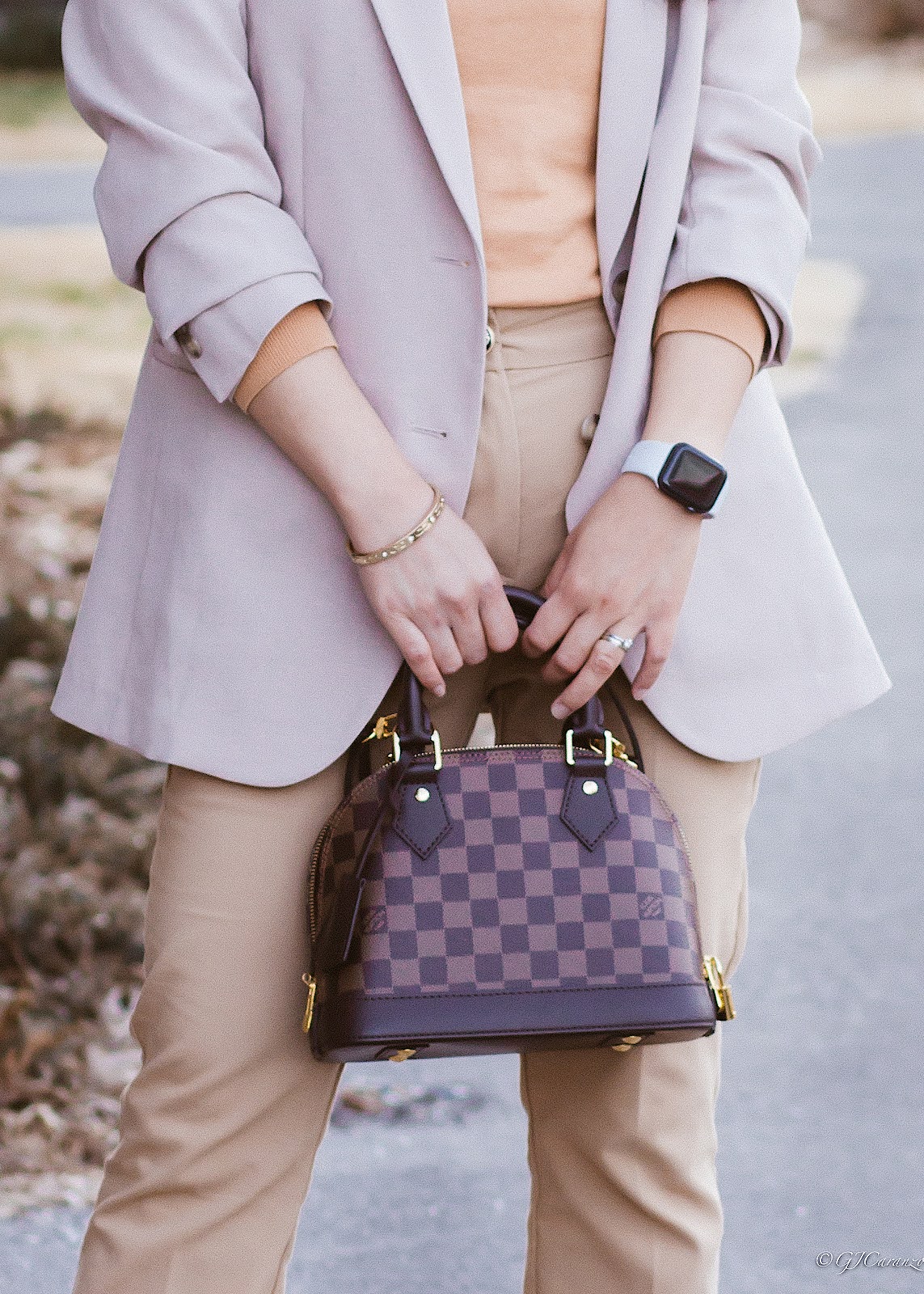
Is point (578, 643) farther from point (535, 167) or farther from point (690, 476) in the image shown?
point (535, 167)

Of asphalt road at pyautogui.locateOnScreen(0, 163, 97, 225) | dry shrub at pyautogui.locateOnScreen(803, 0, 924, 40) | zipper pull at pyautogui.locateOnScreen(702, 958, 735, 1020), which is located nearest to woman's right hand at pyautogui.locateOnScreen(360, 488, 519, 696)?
zipper pull at pyautogui.locateOnScreen(702, 958, 735, 1020)

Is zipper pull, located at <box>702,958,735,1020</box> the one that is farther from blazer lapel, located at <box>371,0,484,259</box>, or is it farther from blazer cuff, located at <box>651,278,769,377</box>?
blazer lapel, located at <box>371,0,484,259</box>

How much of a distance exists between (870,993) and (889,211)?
6220 mm

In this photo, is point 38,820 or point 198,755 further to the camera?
point 38,820

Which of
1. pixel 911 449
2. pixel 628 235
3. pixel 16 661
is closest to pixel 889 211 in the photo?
pixel 911 449

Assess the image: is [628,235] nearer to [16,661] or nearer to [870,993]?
[870,993]

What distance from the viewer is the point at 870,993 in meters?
3.34

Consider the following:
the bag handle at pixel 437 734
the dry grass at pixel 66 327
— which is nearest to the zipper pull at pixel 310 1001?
the bag handle at pixel 437 734

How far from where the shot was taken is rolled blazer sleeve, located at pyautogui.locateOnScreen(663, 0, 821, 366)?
1481 millimetres

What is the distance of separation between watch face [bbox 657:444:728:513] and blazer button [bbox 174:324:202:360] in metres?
0.41

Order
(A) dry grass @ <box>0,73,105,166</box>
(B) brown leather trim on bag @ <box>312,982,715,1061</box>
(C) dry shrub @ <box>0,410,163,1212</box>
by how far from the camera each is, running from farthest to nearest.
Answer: (A) dry grass @ <box>0,73,105,166</box> < (C) dry shrub @ <box>0,410,163,1212</box> < (B) brown leather trim on bag @ <box>312,982,715,1061</box>

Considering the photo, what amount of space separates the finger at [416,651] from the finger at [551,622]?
91 millimetres

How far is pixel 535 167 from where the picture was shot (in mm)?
1450

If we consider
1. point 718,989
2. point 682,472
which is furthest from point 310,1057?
point 682,472
